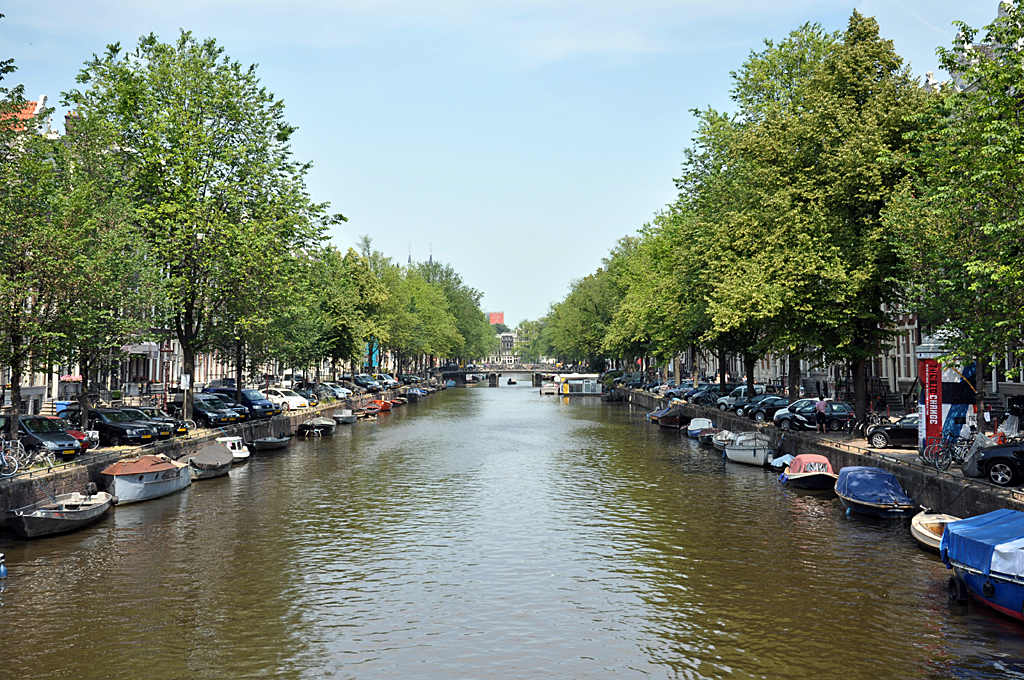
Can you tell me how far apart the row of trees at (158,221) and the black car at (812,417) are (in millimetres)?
27411

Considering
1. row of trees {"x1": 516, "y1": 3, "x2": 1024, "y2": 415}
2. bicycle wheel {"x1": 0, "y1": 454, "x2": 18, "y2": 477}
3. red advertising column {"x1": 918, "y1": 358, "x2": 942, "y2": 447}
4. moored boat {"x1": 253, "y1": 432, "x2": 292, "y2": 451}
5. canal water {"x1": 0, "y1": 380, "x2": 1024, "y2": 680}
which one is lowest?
canal water {"x1": 0, "y1": 380, "x2": 1024, "y2": 680}

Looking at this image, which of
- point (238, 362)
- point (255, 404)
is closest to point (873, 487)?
point (238, 362)

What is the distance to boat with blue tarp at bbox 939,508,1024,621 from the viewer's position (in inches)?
671

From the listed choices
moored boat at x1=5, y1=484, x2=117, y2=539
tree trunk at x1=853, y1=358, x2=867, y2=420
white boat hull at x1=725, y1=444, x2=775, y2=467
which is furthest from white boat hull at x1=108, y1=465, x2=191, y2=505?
tree trunk at x1=853, y1=358, x2=867, y2=420

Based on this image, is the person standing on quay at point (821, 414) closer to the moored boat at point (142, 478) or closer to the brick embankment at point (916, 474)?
the brick embankment at point (916, 474)

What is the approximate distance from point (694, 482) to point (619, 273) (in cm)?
6374

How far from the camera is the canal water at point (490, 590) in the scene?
52.8ft

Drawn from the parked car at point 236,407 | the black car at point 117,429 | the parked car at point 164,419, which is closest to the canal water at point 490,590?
the black car at point 117,429

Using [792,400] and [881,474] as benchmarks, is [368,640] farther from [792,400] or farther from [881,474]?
[792,400]

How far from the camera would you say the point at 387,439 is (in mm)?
57812

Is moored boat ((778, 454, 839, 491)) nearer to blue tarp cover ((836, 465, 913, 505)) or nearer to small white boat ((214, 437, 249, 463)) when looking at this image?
blue tarp cover ((836, 465, 913, 505))

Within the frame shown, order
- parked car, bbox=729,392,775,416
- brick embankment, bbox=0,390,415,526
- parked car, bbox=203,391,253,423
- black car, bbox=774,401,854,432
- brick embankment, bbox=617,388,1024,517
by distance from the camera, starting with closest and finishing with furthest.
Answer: brick embankment, bbox=617,388,1024,517
brick embankment, bbox=0,390,415,526
black car, bbox=774,401,854,432
parked car, bbox=203,391,253,423
parked car, bbox=729,392,775,416

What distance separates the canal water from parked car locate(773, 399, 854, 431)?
7.74 metres

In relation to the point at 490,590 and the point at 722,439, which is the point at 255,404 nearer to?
the point at 722,439
